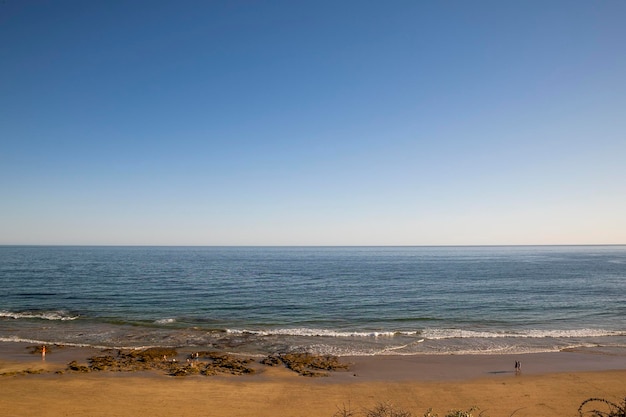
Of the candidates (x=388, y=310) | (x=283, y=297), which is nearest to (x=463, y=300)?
(x=388, y=310)

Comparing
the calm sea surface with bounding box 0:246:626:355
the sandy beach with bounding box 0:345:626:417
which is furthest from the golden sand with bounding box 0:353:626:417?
the calm sea surface with bounding box 0:246:626:355

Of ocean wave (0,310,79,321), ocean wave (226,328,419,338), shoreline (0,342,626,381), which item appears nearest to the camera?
shoreline (0,342,626,381)

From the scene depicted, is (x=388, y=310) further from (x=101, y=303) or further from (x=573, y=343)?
(x=101, y=303)

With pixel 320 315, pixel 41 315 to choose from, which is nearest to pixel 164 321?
pixel 41 315

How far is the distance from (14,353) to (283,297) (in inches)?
1102

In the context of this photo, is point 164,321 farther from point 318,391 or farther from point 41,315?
point 318,391

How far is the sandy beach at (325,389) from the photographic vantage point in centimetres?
1664

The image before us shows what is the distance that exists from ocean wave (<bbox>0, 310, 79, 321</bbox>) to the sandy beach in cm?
1308

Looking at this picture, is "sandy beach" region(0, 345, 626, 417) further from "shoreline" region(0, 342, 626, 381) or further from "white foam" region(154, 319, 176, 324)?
"white foam" region(154, 319, 176, 324)

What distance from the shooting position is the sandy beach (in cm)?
1664

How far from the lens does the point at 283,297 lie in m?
48.0

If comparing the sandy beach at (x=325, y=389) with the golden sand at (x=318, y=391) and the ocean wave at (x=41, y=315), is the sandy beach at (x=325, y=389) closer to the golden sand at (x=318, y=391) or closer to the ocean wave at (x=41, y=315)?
the golden sand at (x=318, y=391)

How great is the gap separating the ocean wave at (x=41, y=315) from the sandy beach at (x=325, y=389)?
1308cm

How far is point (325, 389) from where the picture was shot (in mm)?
19016
